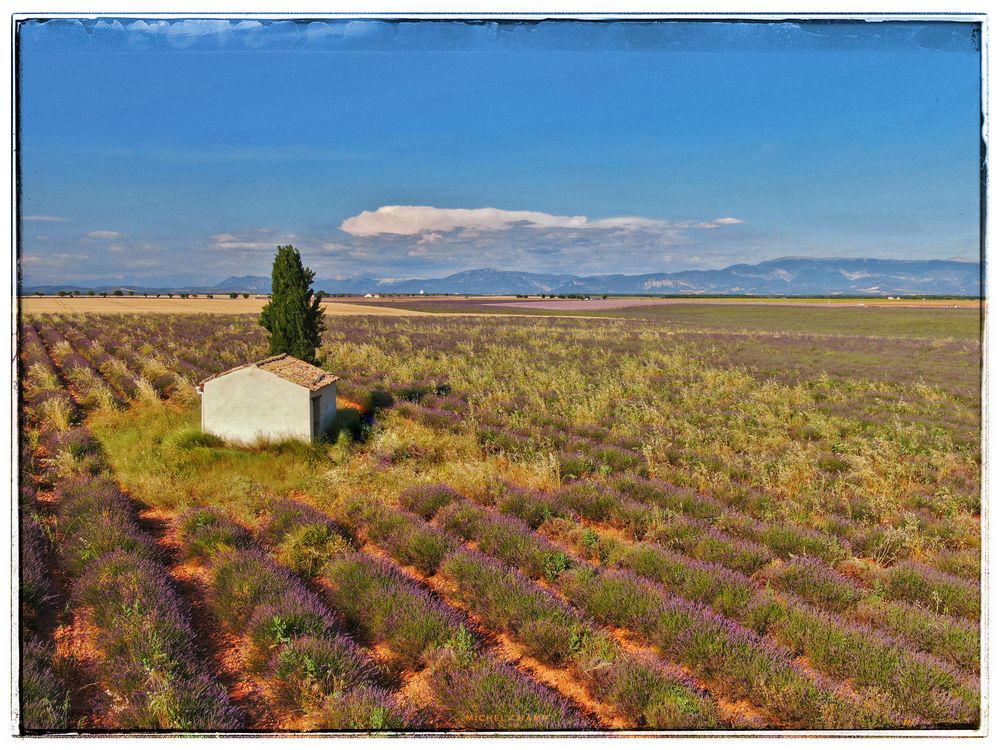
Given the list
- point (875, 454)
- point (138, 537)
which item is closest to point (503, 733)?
point (138, 537)

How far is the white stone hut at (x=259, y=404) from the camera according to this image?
772 cm

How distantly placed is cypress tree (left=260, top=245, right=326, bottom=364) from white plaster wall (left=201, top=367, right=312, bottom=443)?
8.78 feet

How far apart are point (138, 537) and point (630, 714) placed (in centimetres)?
590

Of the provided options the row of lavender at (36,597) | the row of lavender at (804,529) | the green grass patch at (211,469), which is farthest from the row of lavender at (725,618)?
the row of lavender at (36,597)

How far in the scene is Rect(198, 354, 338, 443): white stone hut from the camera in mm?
7719

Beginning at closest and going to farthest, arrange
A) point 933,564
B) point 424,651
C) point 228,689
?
1. point 228,689
2. point 424,651
3. point 933,564

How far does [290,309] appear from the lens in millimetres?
10438

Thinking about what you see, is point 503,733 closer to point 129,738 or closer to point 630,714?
point 630,714

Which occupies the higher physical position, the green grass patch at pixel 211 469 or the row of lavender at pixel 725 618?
the green grass patch at pixel 211 469

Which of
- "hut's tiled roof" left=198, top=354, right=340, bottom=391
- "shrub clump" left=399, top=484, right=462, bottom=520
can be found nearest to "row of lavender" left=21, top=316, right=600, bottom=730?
"shrub clump" left=399, top=484, right=462, bottom=520

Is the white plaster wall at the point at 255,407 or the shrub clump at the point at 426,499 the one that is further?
the white plaster wall at the point at 255,407

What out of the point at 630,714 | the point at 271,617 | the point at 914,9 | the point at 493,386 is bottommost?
the point at 630,714

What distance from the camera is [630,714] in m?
3.68

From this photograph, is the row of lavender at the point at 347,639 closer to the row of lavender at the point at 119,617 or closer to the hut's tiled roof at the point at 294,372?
the row of lavender at the point at 119,617
